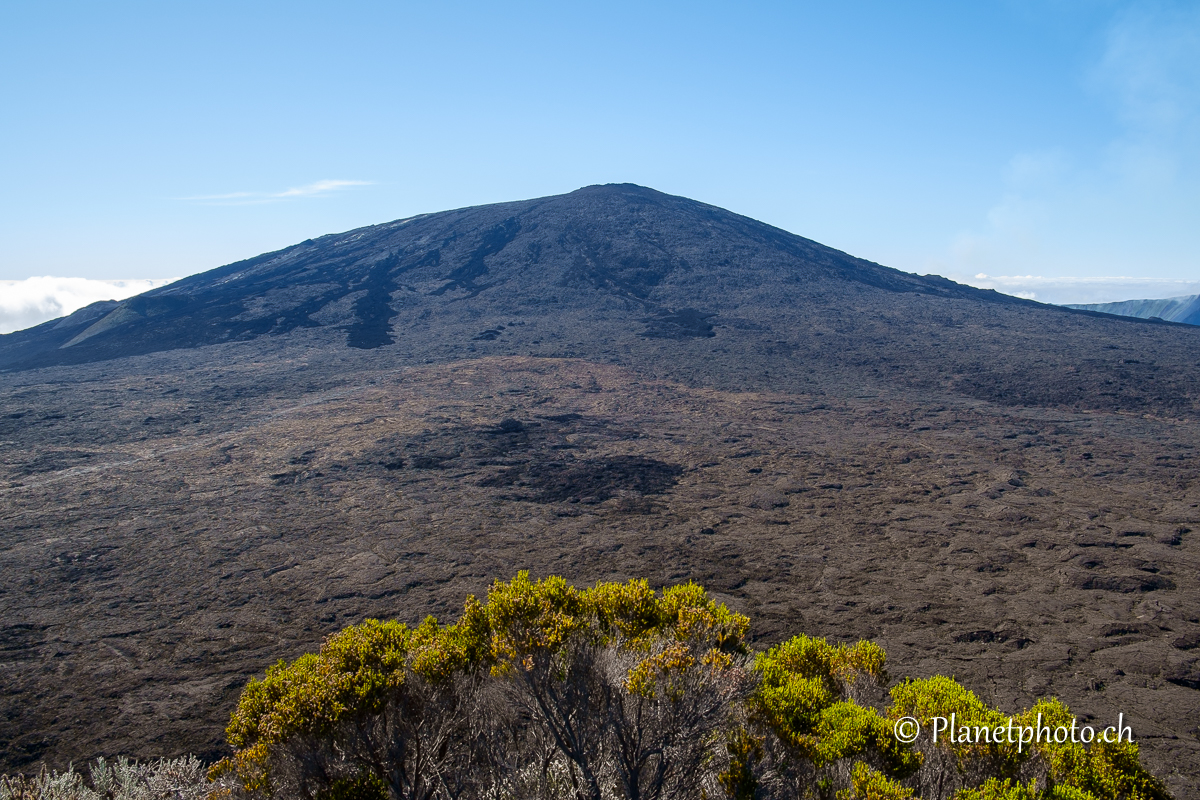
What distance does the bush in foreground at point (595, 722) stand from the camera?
2.93 metres

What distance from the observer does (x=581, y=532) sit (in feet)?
26.7

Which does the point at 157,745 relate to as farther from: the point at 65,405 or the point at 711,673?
the point at 65,405

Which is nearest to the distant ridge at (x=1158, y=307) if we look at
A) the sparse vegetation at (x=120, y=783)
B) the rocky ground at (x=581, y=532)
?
the rocky ground at (x=581, y=532)

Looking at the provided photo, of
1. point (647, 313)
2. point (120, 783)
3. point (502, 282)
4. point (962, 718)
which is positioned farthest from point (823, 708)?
point (502, 282)

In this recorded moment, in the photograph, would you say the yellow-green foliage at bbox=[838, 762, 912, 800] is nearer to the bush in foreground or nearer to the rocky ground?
the bush in foreground

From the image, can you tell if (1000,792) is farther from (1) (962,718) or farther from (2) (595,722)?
(2) (595,722)

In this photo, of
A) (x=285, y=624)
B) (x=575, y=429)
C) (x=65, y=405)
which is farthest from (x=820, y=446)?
(x=65, y=405)

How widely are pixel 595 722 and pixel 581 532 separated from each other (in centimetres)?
486

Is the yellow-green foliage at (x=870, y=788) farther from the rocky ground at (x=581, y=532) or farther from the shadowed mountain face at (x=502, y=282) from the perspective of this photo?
the shadowed mountain face at (x=502, y=282)

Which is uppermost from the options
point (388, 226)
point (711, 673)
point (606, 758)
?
point (388, 226)

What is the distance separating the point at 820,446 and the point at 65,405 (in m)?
16.4

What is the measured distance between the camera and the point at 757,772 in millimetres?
3152

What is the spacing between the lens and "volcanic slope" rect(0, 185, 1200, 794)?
5.38 meters

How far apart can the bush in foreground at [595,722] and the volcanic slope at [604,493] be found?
185cm
